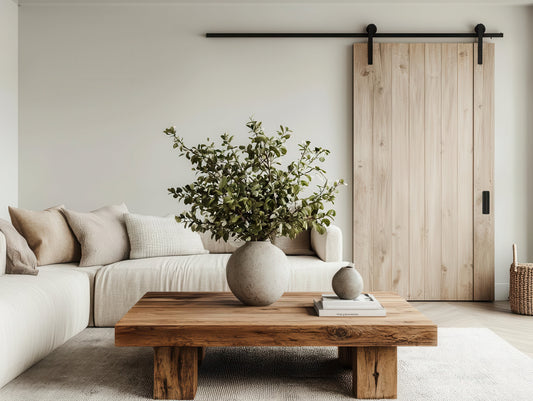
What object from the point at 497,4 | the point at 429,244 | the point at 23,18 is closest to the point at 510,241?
the point at 429,244

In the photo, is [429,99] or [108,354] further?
[429,99]

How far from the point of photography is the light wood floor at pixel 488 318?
3211 mm

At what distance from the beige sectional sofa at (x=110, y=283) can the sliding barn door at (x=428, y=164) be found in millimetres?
1001

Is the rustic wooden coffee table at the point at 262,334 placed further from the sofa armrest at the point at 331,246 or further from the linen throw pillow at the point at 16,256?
the sofa armrest at the point at 331,246

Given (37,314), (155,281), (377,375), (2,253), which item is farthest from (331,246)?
(2,253)

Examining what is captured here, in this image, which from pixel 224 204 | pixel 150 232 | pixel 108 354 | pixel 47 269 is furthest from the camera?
pixel 150 232

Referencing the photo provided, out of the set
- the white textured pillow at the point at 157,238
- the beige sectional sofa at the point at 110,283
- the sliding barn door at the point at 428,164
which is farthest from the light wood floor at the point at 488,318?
the white textured pillow at the point at 157,238

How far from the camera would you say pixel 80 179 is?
14.5 ft

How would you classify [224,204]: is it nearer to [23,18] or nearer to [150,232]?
[150,232]

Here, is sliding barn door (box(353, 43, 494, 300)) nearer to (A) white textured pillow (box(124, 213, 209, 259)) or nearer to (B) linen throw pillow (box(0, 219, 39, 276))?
(A) white textured pillow (box(124, 213, 209, 259))

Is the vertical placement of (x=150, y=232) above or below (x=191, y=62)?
below

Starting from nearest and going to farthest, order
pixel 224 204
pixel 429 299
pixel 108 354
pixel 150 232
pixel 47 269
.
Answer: pixel 224 204 < pixel 108 354 < pixel 47 269 < pixel 150 232 < pixel 429 299

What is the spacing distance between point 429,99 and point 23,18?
366 centimetres

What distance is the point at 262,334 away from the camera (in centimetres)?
198
